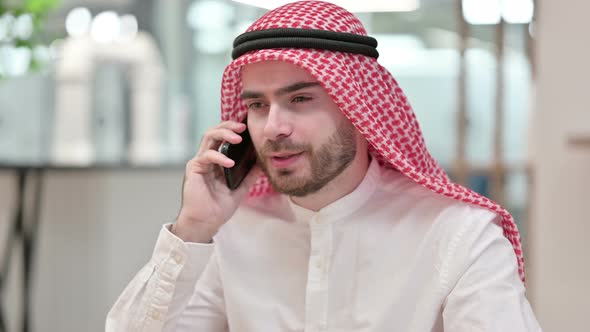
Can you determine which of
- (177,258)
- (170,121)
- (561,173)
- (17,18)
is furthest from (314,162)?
(170,121)

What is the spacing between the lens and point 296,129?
1422 millimetres

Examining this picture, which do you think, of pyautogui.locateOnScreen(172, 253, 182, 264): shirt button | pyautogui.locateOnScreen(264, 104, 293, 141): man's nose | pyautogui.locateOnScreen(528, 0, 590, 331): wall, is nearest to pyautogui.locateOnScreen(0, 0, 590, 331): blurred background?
pyautogui.locateOnScreen(528, 0, 590, 331): wall

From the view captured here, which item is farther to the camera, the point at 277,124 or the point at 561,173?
the point at 561,173

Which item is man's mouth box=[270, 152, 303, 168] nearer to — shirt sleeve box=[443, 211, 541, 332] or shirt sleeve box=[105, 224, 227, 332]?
shirt sleeve box=[105, 224, 227, 332]

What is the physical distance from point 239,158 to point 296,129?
0.20m

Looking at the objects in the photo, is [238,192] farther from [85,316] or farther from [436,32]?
[436,32]

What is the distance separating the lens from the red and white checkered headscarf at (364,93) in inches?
54.9

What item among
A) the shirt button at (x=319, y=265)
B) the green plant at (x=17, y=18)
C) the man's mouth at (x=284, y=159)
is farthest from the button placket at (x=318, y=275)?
the green plant at (x=17, y=18)

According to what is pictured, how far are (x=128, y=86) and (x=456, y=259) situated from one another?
3.14 metres

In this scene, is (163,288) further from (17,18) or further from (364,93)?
(17,18)

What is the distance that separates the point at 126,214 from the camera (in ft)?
13.0

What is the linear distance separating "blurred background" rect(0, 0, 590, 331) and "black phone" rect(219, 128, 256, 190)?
2.07 m

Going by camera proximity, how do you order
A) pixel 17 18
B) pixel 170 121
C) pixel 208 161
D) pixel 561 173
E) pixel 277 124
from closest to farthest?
pixel 277 124, pixel 208 161, pixel 561 173, pixel 17 18, pixel 170 121

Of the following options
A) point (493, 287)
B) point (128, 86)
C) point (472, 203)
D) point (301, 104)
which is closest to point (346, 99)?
point (301, 104)
